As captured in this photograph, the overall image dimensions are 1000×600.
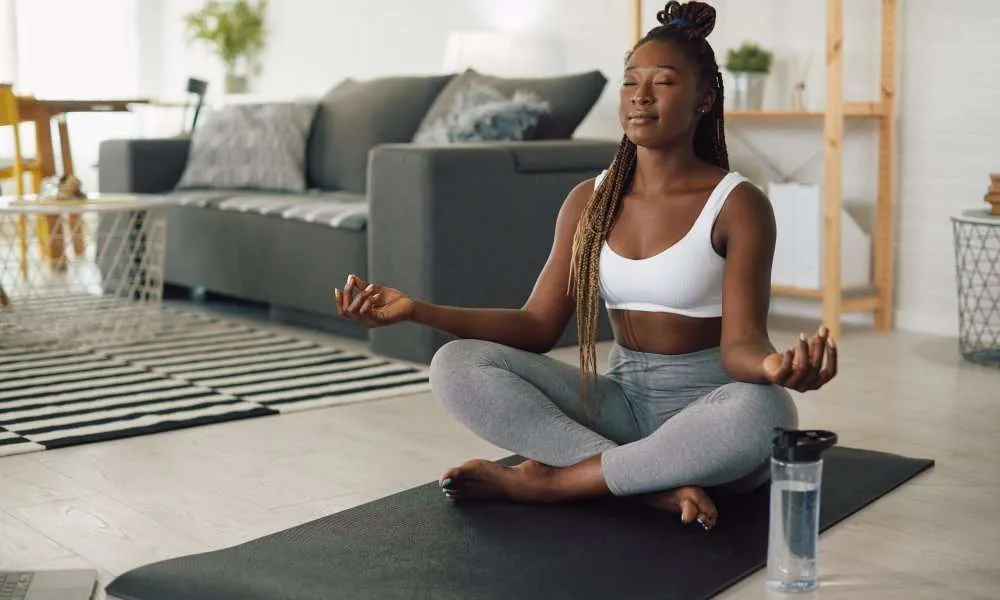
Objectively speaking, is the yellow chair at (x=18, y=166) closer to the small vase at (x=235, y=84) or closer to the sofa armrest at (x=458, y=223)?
the small vase at (x=235, y=84)

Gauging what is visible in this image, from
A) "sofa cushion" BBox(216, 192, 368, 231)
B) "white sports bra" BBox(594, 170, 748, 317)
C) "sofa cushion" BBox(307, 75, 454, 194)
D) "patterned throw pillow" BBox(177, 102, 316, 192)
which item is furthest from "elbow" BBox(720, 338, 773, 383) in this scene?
"patterned throw pillow" BBox(177, 102, 316, 192)

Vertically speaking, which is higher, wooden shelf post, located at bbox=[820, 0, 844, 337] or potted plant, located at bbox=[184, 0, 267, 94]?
potted plant, located at bbox=[184, 0, 267, 94]

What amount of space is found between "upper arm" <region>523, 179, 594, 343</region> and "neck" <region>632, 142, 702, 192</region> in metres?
0.13

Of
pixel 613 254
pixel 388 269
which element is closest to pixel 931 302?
pixel 388 269

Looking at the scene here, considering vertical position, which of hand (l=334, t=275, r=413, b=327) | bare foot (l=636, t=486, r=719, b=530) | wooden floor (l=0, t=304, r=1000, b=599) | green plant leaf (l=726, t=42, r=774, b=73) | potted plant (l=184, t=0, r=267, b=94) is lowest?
wooden floor (l=0, t=304, r=1000, b=599)

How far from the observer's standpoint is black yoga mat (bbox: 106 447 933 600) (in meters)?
1.77

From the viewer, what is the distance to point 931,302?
409 cm

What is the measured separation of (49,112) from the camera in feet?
19.0

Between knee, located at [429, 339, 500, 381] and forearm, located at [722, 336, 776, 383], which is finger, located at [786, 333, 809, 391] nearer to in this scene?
forearm, located at [722, 336, 776, 383]

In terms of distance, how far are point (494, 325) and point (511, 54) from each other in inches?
107

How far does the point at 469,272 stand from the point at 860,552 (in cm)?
182

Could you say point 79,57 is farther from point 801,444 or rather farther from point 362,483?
point 801,444

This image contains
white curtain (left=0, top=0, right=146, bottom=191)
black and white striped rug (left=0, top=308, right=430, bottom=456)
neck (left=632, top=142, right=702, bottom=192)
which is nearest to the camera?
neck (left=632, top=142, right=702, bottom=192)

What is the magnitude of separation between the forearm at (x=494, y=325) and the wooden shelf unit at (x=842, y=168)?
1906 mm
